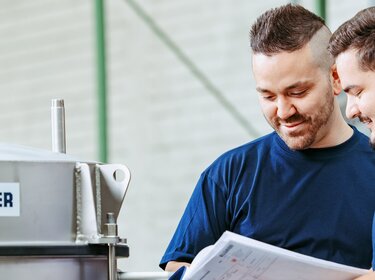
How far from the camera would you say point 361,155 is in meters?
2.42

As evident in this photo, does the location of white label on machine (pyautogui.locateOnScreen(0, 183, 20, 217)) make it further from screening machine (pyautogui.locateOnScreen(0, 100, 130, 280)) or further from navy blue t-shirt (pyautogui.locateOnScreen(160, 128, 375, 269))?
navy blue t-shirt (pyautogui.locateOnScreen(160, 128, 375, 269))

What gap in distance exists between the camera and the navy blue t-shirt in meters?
2.35

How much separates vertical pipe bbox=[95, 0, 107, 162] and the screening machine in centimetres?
375

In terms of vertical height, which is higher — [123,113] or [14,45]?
[14,45]

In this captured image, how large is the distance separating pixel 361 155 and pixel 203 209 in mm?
343

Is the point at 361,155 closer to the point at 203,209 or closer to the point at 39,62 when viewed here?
the point at 203,209

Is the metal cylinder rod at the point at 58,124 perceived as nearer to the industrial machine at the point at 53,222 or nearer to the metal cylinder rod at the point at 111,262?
the industrial machine at the point at 53,222

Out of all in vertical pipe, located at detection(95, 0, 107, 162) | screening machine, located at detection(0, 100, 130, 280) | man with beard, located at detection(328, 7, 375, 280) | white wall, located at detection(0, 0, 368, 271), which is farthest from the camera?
white wall, located at detection(0, 0, 368, 271)

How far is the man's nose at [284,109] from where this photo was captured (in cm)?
235

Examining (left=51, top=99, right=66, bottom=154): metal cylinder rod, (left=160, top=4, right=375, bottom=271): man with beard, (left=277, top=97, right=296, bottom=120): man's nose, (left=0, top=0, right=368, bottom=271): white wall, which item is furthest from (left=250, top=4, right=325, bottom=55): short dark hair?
(left=0, top=0, right=368, bottom=271): white wall

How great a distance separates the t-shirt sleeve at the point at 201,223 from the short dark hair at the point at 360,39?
1.42 feet

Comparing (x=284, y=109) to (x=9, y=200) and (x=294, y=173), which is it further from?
(x=9, y=200)

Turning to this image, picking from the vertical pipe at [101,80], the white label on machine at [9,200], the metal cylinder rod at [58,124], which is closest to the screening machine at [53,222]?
the white label on machine at [9,200]

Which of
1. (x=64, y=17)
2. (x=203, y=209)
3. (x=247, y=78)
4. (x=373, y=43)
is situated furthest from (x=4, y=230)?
(x=64, y=17)
